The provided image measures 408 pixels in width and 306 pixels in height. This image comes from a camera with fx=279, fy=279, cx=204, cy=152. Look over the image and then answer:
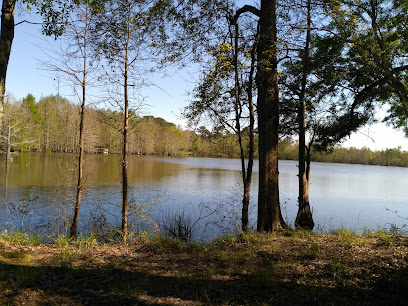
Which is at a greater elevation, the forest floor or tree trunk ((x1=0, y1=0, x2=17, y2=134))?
tree trunk ((x1=0, y1=0, x2=17, y2=134))

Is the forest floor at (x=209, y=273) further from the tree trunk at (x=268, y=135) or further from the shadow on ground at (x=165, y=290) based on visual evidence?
the tree trunk at (x=268, y=135)

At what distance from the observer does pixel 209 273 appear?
3713mm

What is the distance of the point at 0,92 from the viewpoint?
14.3 ft

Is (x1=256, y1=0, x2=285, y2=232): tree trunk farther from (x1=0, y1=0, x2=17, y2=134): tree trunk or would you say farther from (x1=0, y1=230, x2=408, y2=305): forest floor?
(x1=0, y1=0, x2=17, y2=134): tree trunk


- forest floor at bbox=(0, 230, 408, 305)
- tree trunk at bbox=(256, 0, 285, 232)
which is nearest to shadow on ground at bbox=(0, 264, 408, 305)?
forest floor at bbox=(0, 230, 408, 305)

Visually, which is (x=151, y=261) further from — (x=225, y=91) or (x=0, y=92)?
(x=225, y=91)

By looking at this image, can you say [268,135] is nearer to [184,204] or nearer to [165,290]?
[165,290]

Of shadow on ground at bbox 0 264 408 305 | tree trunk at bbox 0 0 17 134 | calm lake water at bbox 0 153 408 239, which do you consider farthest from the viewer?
calm lake water at bbox 0 153 408 239

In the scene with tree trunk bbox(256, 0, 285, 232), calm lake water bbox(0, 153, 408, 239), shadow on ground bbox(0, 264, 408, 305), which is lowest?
calm lake water bbox(0, 153, 408, 239)

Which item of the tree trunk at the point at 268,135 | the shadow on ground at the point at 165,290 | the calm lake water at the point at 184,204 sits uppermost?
the tree trunk at the point at 268,135

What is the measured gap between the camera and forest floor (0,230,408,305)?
3.04 m

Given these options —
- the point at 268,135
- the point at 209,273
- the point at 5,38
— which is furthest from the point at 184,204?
the point at 5,38

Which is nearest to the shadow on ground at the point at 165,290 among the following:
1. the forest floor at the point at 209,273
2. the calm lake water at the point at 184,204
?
the forest floor at the point at 209,273

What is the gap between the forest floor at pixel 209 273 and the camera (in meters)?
3.04
